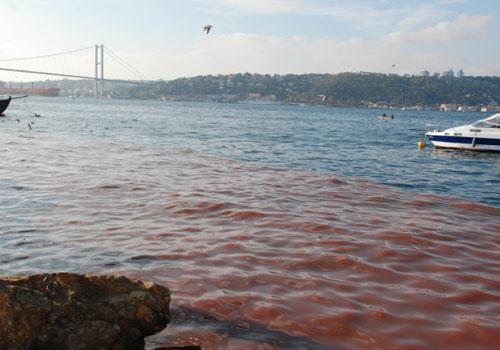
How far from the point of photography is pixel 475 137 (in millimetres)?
25188

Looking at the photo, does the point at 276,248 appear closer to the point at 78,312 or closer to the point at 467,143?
the point at 78,312

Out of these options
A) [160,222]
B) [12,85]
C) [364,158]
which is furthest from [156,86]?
[160,222]

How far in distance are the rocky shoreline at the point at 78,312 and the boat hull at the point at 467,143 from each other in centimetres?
2449

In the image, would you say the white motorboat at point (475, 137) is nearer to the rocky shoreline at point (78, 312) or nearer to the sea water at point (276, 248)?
the sea water at point (276, 248)

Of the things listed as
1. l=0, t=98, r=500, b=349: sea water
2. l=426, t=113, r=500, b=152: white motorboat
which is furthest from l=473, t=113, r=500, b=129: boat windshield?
l=0, t=98, r=500, b=349: sea water

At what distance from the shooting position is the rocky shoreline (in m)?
3.26

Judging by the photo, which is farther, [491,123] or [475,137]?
[491,123]

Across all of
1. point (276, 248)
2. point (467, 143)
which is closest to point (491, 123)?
point (467, 143)

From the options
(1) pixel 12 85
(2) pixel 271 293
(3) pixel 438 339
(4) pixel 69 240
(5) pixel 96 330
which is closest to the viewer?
(5) pixel 96 330

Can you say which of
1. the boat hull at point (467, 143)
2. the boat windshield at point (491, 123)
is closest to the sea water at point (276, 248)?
the boat hull at point (467, 143)

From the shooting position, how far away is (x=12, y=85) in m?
170

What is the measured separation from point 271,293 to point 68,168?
32.4 feet

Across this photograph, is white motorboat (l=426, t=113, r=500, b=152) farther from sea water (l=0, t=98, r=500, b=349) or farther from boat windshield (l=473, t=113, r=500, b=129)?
sea water (l=0, t=98, r=500, b=349)

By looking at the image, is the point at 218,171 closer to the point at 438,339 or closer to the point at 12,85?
the point at 438,339
